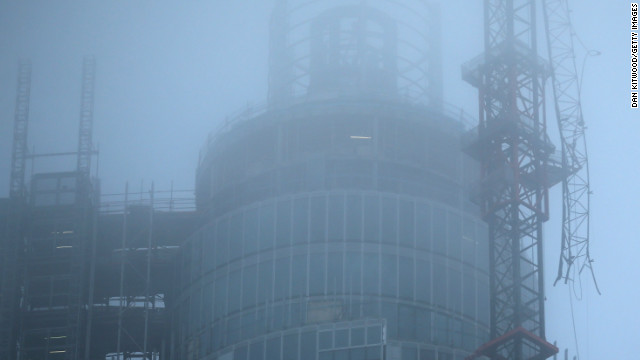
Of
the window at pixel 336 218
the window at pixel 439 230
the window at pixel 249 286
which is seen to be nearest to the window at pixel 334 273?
the window at pixel 336 218

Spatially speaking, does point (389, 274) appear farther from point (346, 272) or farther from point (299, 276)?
point (299, 276)

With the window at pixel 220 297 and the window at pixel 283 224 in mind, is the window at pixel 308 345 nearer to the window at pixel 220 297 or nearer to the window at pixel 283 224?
the window at pixel 283 224

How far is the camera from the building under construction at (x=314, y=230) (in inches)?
4577

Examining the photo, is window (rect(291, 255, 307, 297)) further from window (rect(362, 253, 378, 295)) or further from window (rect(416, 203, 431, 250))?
window (rect(416, 203, 431, 250))

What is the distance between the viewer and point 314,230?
124 m

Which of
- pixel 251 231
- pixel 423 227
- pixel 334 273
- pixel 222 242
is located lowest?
pixel 334 273

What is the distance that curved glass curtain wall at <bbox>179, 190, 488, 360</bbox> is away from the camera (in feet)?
398

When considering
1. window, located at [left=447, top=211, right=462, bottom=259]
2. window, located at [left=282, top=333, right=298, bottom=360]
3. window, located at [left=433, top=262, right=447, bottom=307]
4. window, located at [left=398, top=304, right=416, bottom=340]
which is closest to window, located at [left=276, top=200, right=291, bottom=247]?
window, located at [left=282, top=333, right=298, bottom=360]

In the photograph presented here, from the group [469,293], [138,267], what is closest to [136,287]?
[138,267]

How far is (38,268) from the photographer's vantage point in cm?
13575

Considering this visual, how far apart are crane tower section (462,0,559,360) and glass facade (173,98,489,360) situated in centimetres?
1084

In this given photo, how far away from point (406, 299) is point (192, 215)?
24590 mm

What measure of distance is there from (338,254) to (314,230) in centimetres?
313

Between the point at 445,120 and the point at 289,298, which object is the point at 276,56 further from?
the point at 289,298
